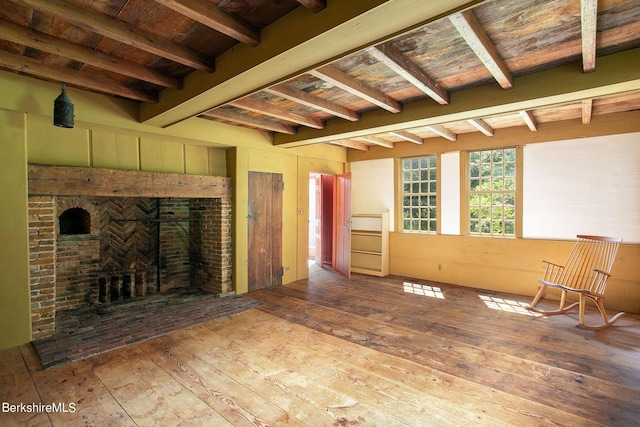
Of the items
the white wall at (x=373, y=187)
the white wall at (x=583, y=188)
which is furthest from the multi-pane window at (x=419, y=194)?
the white wall at (x=583, y=188)

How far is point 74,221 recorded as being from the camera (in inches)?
183

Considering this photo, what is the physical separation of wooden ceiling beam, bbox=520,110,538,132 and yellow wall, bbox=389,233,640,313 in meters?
1.79

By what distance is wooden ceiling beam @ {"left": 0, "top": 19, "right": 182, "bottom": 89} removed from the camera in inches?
88.4

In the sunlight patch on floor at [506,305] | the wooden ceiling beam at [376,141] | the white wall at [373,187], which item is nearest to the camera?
the sunlight patch on floor at [506,305]

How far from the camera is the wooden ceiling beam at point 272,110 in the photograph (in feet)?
12.1

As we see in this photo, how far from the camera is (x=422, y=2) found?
1.65 meters

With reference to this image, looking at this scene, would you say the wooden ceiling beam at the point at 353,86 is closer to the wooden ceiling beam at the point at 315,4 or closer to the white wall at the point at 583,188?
the wooden ceiling beam at the point at 315,4

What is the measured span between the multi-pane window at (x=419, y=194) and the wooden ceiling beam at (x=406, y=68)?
292 centimetres

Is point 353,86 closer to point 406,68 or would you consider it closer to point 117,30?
point 406,68

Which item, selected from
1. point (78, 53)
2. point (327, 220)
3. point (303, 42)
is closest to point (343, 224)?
point (327, 220)

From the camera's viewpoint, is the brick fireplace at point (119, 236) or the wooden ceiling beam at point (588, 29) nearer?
→ the wooden ceiling beam at point (588, 29)

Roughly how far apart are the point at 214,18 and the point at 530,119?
14.3 feet

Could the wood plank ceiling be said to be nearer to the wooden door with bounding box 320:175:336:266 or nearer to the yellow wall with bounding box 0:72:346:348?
the yellow wall with bounding box 0:72:346:348

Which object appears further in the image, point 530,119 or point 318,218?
point 318,218
